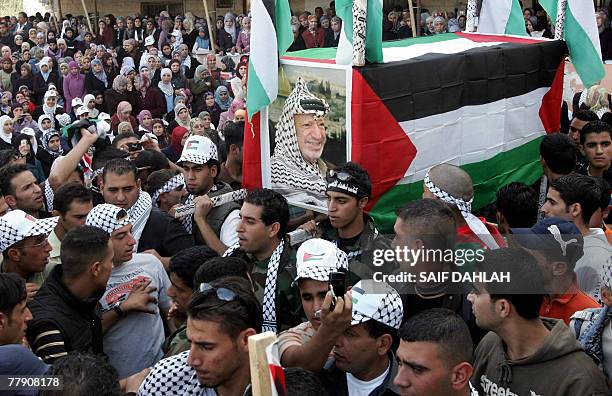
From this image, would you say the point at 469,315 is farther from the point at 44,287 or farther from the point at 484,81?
the point at 484,81

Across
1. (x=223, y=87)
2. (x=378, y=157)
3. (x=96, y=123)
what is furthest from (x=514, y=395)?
(x=223, y=87)

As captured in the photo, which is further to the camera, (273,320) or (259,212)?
(259,212)

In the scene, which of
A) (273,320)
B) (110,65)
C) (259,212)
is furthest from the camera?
(110,65)

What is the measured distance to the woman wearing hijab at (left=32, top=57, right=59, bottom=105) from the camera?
14688mm

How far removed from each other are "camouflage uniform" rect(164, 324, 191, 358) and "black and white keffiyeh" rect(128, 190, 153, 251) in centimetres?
131

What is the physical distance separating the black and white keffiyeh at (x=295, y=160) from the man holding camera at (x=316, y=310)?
1508 mm

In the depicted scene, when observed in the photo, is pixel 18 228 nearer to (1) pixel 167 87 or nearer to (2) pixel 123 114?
(2) pixel 123 114

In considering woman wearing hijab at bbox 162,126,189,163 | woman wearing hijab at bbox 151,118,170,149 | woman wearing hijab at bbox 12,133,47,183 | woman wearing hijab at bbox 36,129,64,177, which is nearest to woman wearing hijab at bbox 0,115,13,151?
woman wearing hijab at bbox 36,129,64,177

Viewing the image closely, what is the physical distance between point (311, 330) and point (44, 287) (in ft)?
3.73

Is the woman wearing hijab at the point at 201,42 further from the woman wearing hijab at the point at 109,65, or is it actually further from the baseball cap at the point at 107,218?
the baseball cap at the point at 107,218

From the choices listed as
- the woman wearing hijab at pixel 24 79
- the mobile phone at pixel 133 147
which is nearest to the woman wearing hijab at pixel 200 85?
the woman wearing hijab at pixel 24 79

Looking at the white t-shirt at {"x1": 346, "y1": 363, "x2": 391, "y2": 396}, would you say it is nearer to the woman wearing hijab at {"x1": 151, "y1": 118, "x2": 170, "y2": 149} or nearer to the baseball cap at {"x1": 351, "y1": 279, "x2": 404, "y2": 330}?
the baseball cap at {"x1": 351, "y1": 279, "x2": 404, "y2": 330}

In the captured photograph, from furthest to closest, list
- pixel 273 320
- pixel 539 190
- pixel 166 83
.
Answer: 1. pixel 166 83
2. pixel 539 190
3. pixel 273 320

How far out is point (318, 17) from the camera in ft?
55.4
